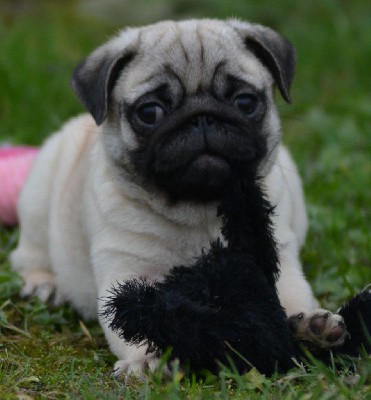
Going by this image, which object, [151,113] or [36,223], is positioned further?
[36,223]

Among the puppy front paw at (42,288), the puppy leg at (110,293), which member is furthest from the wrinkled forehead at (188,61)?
the puppy front paw at (42,288)

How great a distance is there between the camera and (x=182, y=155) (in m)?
3.96

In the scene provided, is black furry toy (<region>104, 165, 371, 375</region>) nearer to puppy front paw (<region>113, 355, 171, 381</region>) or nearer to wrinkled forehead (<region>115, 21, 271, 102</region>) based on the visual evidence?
puppy front paw (<region>113, 355, 171, 381</region>)

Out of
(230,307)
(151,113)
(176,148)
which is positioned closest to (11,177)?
(151,113)

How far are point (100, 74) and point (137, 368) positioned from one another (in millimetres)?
1517

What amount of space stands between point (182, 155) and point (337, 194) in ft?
8.49

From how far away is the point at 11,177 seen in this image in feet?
20.8

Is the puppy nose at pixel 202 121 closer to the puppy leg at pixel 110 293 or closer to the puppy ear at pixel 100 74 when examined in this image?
the puppy ear at pixel 100 74

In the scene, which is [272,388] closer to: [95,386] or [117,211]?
[95,386]

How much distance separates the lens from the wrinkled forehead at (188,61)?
4211mm

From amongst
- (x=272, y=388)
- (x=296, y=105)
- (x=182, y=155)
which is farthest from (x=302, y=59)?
(x=272, y=388)

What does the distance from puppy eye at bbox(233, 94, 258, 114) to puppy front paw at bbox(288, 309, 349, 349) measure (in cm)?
103

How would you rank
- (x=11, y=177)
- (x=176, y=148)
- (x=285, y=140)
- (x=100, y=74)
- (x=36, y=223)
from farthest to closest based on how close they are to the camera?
(x=285, y=140), (x=11, y=177), (x=36, y=223), (x=100, y=74), (x=176, y=148)

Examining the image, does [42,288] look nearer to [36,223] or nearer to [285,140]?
[36,223]
